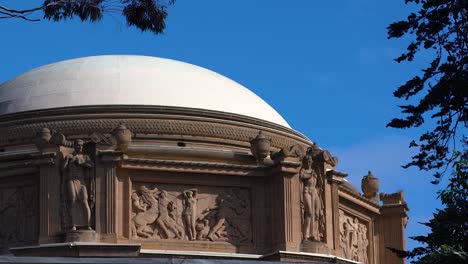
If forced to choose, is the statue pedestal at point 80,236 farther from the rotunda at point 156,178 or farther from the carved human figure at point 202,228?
the carved human figure at point 202,228

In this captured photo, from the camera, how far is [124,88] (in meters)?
46.7

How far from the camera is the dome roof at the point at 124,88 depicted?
46219mm

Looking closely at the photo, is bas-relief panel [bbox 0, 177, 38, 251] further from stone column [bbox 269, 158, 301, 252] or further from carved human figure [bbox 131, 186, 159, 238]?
stone column [bbox 269, 158, 301, 252]

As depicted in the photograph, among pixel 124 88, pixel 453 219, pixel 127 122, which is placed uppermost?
pixel 124 88

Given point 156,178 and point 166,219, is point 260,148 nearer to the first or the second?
point 156,178

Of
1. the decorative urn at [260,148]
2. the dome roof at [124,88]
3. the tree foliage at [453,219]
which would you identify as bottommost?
the tree foliage at [453,219]

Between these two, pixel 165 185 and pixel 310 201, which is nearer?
pixel 165 185

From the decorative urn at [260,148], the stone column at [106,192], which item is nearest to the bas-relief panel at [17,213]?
the stone column at [106,192]

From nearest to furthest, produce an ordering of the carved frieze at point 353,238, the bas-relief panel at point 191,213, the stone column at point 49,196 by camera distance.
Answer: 1. the stone column at point 49,196
2. the bas-relief panel at point 191,213
3. the carved frieze at point 353,238

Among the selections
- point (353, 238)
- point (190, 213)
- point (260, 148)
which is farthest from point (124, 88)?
point (353, 238)

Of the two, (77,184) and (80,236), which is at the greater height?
(77,184)

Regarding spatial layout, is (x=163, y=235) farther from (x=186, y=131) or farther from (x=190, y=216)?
(x=186, y=131)

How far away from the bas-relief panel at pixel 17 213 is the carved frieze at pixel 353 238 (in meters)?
9.70

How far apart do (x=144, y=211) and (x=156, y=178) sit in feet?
3.30
